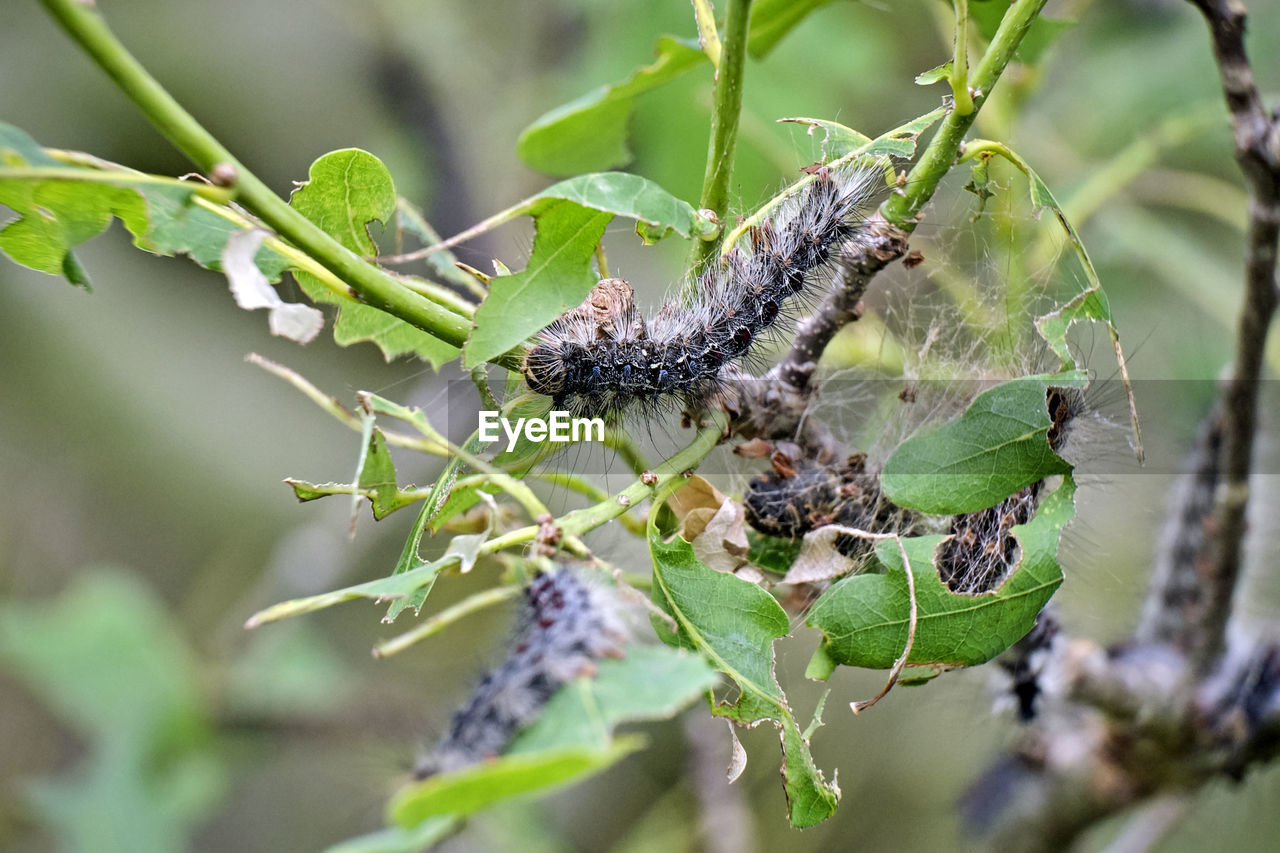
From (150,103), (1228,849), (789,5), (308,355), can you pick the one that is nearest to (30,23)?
(308,355)

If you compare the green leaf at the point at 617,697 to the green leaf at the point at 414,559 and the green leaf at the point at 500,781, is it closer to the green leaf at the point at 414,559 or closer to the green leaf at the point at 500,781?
→ the green leaf at the point at 500,781

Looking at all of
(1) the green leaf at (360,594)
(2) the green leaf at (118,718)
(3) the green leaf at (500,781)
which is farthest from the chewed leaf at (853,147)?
(2) the green leaf at (118,718)

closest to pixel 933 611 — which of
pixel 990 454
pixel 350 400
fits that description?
pixel 990 454

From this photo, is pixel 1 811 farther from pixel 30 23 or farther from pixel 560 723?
pixel 560 723

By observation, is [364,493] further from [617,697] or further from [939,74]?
[939,74]

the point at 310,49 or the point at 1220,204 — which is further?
the point at 310,49
